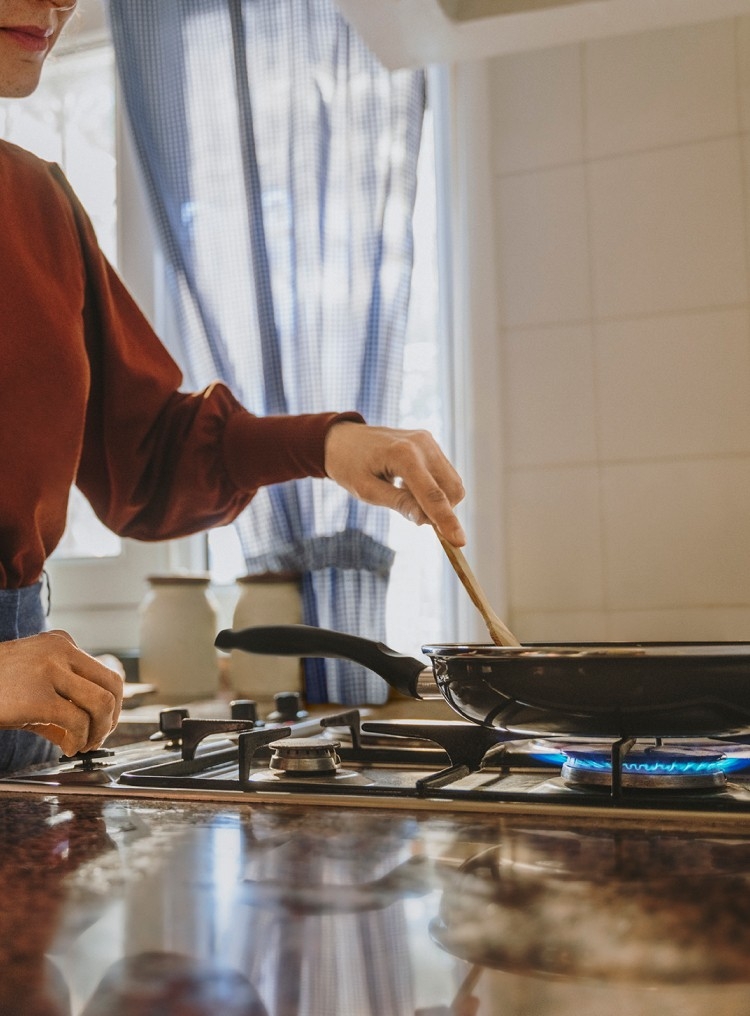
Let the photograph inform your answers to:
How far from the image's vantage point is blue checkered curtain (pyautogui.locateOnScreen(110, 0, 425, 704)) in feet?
6.25

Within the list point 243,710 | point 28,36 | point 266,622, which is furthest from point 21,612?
point 266,622

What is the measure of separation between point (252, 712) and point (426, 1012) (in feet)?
2.19

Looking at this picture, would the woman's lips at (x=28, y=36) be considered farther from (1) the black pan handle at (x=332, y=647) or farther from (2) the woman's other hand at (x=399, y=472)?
(1) the black pan handle at (x=332, y=647)

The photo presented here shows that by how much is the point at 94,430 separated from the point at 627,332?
0.95 meters

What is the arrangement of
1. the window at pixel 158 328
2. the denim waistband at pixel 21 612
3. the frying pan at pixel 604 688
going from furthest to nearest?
1. the window at pixel 158 328
2. the denim waistband at pixel 21 612
3. the frying pan at pixel 604 688

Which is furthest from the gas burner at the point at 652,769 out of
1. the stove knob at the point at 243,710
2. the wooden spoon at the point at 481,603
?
the stove knob at the point at 243,710

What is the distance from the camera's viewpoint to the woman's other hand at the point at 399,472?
2.84 feet

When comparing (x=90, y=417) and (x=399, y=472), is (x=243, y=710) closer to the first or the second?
(x=399, y=472)

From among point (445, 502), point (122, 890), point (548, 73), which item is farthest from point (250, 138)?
point (122, 890)

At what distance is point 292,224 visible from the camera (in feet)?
6.49

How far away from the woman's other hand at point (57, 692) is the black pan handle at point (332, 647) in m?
0.19

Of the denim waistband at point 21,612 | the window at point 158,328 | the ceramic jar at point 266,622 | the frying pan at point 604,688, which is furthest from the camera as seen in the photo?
the window at point 158,328

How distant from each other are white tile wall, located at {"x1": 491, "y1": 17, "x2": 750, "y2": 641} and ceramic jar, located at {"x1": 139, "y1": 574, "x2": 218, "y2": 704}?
56 cm

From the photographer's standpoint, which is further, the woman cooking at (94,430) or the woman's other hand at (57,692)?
the woman cooking at (94,430)
